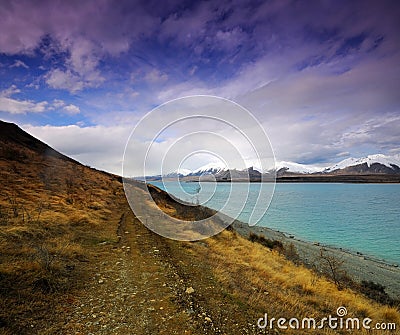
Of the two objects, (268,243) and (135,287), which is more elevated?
(135,287)

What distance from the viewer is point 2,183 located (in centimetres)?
2205

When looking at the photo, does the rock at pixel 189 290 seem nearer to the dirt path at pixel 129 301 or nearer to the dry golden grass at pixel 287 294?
the dirt path at pixel 129 301

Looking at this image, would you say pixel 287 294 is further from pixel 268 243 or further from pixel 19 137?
pixel 19 137

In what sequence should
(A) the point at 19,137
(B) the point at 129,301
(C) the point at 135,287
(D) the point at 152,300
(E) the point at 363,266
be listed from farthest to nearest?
(A) the point at 19,137 → (E) the point at 363,266 → (C) the point at 135,287 → (D) the point at 152,300 → (B) the point at 129,301

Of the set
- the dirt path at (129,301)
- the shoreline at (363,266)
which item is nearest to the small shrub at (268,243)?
the shoreline at (363,266)

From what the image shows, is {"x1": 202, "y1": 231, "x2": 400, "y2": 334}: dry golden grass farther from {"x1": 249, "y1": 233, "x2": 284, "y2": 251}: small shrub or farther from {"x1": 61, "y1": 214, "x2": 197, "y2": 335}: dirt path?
{"x1": 249, "y1": 233, "x2": 284, "y2": 251}: small shrub

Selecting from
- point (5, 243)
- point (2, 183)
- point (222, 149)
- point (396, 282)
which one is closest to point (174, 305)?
point (5, 243)

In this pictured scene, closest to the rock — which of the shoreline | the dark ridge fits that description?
the shoreline

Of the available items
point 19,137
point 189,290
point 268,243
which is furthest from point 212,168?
point 19,137

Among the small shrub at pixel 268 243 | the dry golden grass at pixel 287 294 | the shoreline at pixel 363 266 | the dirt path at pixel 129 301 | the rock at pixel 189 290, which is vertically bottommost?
the shoreline at pixel 363 266

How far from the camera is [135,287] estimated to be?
705 centimetres

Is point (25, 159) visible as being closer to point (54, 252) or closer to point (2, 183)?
point (2, 183)

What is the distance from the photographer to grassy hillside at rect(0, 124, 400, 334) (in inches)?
211

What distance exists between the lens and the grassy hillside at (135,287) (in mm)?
5355
